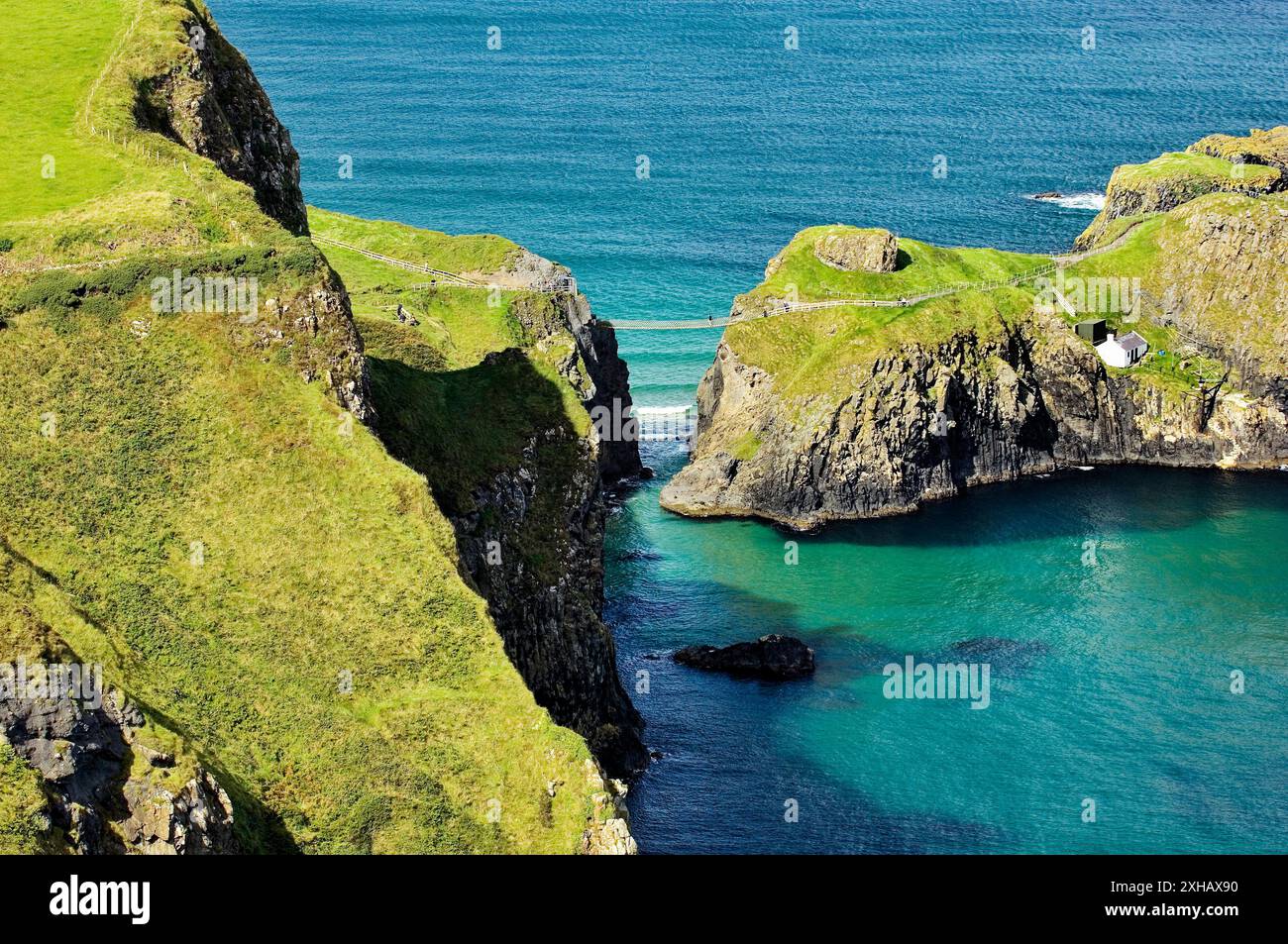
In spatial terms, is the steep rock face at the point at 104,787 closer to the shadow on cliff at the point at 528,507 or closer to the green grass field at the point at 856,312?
the shadow on cliff at the point at 528,507

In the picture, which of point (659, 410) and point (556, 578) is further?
point (659, 410)

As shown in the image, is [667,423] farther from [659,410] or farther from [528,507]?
[528,507]

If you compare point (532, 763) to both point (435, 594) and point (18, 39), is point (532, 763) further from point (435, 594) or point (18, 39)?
point (18, 39)

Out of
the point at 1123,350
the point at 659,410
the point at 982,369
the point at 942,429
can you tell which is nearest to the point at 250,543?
the point at 942,429

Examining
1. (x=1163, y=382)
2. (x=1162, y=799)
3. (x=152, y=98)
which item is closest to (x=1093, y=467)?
(x=1163, y=382)

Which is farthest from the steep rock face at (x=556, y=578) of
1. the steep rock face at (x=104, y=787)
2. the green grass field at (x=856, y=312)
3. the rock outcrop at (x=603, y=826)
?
the green grass field at (x=856, y=312)

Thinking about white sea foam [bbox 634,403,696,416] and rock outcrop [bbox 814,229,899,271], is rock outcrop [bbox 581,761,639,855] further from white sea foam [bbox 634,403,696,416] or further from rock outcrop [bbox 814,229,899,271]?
rock outcrop [bbox 814,229,899,271]

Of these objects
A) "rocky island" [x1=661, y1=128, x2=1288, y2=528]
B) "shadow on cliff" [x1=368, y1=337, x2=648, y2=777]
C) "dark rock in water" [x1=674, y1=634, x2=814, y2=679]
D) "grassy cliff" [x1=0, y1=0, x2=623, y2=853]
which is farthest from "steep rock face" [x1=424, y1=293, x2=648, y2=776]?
"rocky island" [x1=661, y1=128, x2=1288, y2=528]
